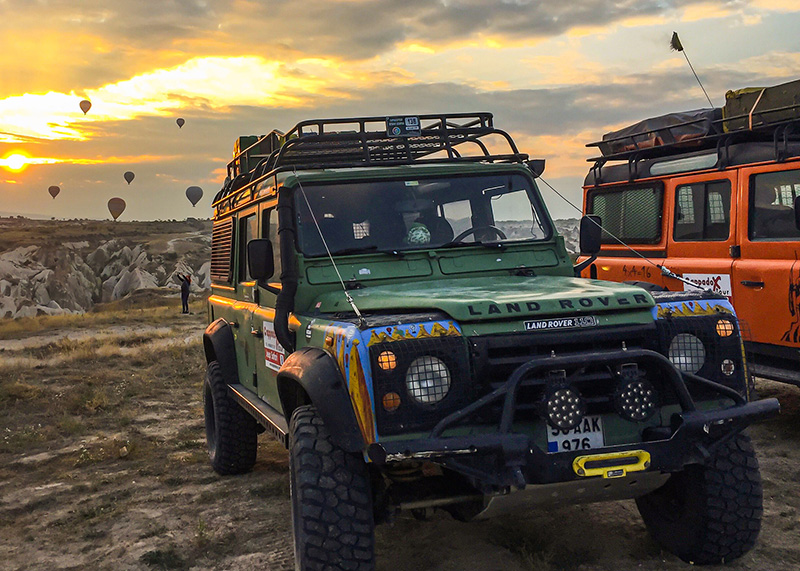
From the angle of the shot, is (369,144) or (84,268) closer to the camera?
(369,144)

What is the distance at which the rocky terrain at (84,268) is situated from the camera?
51.8 meters

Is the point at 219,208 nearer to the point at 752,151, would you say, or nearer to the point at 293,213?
the point at 293,213

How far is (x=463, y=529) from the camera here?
4762 millimetres

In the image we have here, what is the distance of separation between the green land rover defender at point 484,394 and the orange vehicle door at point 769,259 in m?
2.77

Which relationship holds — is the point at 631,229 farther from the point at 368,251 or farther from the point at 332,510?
the point at 332,510

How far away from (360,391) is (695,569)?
6.70 feet

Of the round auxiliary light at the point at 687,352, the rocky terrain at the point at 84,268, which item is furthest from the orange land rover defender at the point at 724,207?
the rocky terrain at the point at 84,268

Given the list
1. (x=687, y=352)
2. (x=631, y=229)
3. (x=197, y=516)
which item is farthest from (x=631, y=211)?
(x=197, y=516)

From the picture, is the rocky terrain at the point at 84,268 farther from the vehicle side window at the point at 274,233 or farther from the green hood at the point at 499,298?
the green hood at the point at 499,298

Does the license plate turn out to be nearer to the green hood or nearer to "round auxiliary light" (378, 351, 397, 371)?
the green hood

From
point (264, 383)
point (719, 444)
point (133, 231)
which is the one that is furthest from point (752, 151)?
point (133, 231)

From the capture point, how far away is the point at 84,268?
200 ft

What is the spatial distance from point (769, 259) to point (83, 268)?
6085 centimetres

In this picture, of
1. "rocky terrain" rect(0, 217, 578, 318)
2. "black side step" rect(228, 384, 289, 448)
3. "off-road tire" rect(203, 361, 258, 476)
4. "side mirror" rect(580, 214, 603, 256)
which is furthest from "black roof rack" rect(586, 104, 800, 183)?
"rocky terrain" rect(0, 217, 578, 318)
